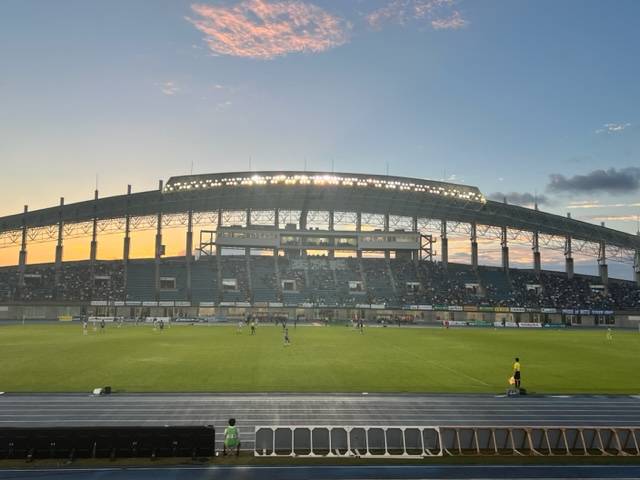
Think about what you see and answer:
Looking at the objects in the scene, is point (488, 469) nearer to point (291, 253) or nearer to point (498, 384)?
point (498, 384)

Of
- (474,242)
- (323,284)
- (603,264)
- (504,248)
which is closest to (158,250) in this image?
(323,284)

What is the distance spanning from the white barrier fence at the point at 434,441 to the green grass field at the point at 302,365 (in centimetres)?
820

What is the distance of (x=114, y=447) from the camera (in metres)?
14.3

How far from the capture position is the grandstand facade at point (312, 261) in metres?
80.9

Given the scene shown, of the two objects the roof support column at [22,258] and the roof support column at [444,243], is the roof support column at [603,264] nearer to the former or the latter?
the roof support column at [444,243]

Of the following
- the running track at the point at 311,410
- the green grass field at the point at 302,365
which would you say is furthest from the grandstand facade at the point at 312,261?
the running track at the point at 311,410

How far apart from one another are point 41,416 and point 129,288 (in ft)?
226

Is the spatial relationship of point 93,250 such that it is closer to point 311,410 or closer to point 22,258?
point 22,258

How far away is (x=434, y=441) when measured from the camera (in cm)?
1561

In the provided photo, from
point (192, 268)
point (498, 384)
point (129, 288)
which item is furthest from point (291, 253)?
point (498, 384)

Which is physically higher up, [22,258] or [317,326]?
[22,258]

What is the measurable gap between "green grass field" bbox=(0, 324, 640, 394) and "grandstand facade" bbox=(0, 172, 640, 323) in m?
37.1

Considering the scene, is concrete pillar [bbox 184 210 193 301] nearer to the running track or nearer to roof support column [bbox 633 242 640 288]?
the running track

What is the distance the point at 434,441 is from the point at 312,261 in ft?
271
